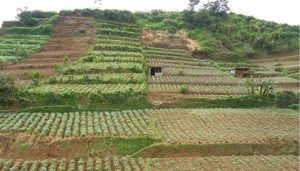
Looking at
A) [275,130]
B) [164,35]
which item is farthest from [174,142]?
[164,35]

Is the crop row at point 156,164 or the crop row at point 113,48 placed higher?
the crop row at point 113,48

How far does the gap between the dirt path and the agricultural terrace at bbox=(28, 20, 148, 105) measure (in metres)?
1.91

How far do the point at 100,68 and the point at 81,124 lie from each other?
57.8 feet

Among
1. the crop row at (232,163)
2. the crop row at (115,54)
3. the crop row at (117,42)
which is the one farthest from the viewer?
the crop row at (117,42)

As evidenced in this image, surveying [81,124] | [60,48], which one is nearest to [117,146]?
[81,124]

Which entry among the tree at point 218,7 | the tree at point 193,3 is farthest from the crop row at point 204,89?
the tree at point 193,3

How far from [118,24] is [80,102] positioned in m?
36.6

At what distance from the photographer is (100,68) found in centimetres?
4953

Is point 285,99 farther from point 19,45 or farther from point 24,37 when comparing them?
point 24,37

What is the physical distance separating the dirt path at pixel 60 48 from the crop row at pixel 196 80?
12736 millimetres

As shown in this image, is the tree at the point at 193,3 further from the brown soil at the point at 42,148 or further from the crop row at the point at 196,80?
the brown soil at the point at 42,148

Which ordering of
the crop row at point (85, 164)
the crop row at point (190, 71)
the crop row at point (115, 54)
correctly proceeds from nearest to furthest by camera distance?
1. the crop row at point (85, 164)
2. the crop row at point (190, 71)
3. the crop row at point (115, 54)

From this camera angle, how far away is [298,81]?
53.1 meters

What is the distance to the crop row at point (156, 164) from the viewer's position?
24.5 meters
